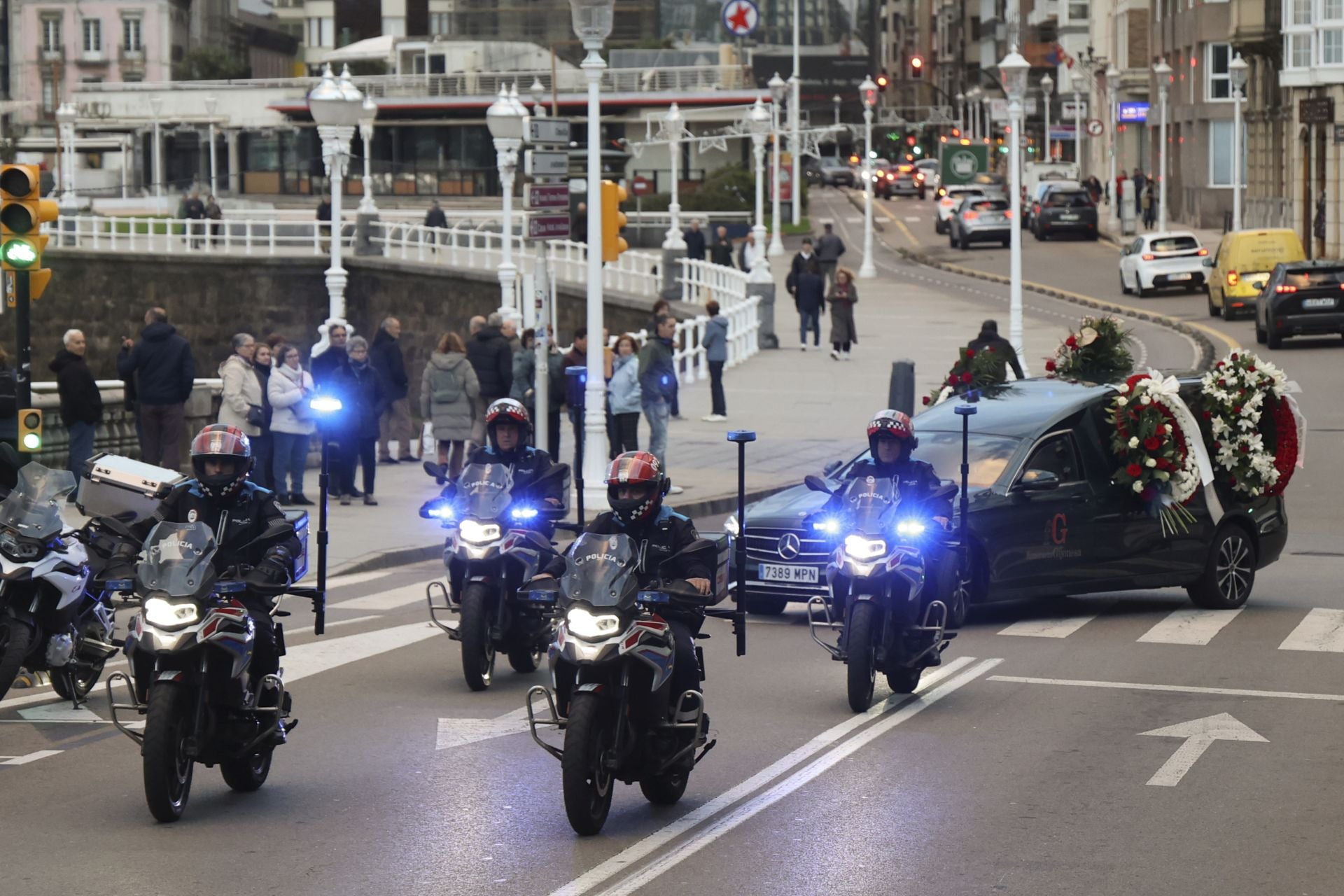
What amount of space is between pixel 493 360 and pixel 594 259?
Result: 9.57 feet

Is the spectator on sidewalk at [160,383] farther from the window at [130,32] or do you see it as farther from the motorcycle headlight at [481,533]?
the window at [130,32]

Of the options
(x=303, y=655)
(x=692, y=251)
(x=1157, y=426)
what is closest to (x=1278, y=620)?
(x=1157, y=426)

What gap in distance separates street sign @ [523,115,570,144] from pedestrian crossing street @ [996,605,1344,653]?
320 inches

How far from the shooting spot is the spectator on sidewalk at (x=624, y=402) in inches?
933

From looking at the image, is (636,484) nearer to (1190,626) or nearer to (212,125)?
(1190,626)

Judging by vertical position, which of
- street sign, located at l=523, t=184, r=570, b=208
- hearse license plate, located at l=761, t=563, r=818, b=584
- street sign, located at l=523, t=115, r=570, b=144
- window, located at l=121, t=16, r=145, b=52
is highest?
window, located at l=121, t=16, r=145, b=52

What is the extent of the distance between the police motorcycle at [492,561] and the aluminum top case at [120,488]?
5.52 ft

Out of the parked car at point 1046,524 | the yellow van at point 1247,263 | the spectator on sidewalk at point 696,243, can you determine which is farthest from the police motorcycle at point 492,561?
the spectator on sidewalk at point 696,243

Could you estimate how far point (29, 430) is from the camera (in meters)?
15.0

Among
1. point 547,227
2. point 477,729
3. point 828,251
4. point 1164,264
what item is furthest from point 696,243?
point 477,729

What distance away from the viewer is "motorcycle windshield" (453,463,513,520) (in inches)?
487

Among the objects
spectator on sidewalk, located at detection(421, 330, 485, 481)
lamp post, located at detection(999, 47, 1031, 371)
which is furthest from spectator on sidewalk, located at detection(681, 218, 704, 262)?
spectator on sidewalk, located at detection(421, 330, 485, 481)

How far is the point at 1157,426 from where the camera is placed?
49.9ft

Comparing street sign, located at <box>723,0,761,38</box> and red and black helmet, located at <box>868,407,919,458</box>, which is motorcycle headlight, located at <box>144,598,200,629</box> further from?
street sign, located at <box>723,0,761,38</box>
